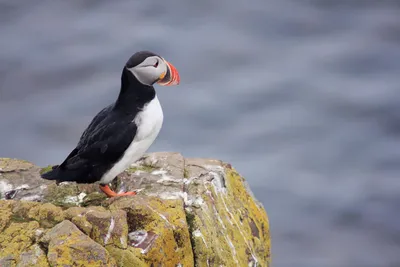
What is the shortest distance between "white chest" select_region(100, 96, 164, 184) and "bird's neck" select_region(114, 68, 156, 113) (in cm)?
7

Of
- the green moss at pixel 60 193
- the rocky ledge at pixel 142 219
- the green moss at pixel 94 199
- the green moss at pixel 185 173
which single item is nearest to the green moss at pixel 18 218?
the rocky ledge at pixel 142 219

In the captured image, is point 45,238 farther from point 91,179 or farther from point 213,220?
point 213,220

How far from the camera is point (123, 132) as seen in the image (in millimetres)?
6961

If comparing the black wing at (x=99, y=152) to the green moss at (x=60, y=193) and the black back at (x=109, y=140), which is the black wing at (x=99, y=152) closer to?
the black back at (x=109, y=140)

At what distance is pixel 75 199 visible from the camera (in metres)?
7.06

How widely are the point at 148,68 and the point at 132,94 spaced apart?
291 millimetres

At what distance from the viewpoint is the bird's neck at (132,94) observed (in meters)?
7.03

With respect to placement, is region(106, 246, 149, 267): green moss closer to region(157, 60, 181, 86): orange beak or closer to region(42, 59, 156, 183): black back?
region(42, 59, 156, 183): black back

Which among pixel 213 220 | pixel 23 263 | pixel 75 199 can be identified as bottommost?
pixel 23 263

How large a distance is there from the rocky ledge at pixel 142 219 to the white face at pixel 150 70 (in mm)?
1026

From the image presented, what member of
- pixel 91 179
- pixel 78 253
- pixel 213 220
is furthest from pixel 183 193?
pixel 78 253

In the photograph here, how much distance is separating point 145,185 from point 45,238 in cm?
167

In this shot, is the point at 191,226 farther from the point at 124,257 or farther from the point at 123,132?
the point at 123,132

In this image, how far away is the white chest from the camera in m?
7.02
